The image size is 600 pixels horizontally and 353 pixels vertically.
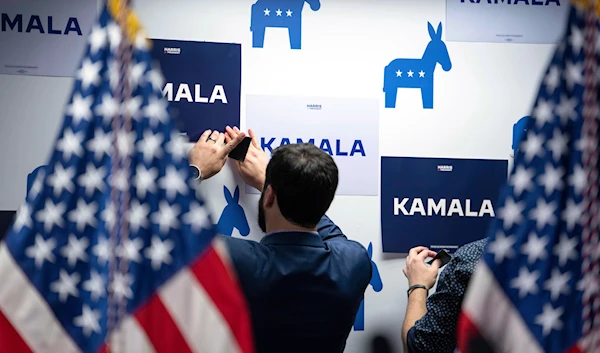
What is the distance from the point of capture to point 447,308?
1.83 metres

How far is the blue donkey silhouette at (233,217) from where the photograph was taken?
2.10 m

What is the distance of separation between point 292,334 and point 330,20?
3.37 feet

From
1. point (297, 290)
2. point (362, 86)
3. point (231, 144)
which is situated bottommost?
point (297, 290)

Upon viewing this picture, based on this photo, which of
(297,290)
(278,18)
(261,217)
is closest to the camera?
(297,290)

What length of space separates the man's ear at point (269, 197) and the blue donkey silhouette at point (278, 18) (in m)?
0.55

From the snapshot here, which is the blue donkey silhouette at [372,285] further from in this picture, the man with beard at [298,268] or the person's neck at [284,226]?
the person's neck at [284,226]

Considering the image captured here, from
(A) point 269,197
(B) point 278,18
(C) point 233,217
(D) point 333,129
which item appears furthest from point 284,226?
(B) point 278,18

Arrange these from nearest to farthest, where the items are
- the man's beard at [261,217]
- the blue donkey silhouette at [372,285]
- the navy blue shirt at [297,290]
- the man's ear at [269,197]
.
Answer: the navy blue shirt at [297,290], the man's ear at [269,197], the man's beard at [261,217], the blue donkey silhouette at [372,285]

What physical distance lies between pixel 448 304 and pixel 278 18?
1042mm

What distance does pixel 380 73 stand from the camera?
84.6 inches

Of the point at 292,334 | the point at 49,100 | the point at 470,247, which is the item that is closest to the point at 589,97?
the point at 470,247

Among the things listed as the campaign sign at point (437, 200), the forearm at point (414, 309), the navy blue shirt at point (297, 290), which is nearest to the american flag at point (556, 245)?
the navy blue shirt at point (297, 290)

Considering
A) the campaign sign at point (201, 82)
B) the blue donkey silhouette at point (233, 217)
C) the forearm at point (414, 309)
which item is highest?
the campaign sign at point (201, 82)

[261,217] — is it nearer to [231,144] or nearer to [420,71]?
[231,144]
